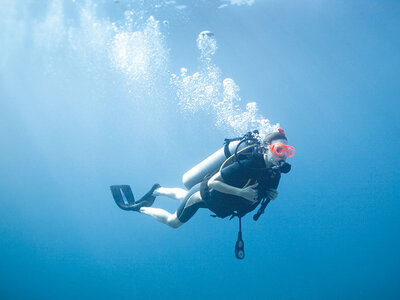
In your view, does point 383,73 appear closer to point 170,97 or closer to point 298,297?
point 170,97

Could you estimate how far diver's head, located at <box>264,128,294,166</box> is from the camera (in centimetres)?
288

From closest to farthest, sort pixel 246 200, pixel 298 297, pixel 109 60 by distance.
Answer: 1. pixel 246 200
2. pixel 109 60
3. pixel 298 297

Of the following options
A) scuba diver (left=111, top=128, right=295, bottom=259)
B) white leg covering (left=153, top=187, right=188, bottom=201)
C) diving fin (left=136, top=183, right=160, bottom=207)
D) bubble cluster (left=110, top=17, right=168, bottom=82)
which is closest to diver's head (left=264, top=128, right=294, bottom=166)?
scuba diver (left=111, top=128, right=295, bottom=259)

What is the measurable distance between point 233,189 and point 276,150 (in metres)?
0.71

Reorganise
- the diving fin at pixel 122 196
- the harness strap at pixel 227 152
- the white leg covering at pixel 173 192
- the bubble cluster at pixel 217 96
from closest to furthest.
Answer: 1. the harness strap at pixel 227 152
2. the white leg covering at pixel 173 192
3. the diving fin at pixel 122 196
4. the bubble cluster at pixel 217 96

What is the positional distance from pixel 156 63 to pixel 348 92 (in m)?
19.3

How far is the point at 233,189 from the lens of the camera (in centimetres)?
289

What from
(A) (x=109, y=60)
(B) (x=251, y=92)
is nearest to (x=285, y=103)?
(B) (x=251, y=92)

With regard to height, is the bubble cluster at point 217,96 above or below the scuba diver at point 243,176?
above

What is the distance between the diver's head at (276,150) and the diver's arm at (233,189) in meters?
0.38

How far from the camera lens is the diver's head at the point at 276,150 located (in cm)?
288

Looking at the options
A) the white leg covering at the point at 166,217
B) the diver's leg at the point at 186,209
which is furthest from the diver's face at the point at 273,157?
the white leg covering at the point at 166,217

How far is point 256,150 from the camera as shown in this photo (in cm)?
311

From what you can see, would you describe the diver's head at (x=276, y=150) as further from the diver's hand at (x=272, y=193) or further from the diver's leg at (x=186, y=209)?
the diver's leg at (x=186, y=209)
